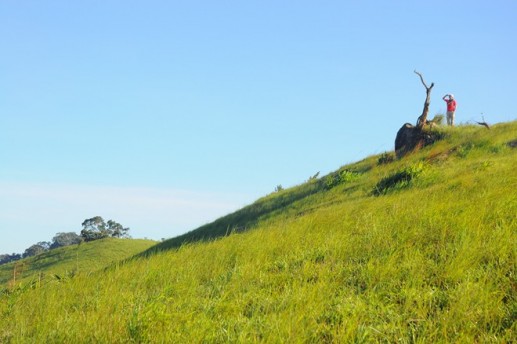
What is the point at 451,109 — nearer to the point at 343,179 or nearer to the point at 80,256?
the point at 343,179

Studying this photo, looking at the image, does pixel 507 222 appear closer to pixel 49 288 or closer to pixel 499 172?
pixel 499 172

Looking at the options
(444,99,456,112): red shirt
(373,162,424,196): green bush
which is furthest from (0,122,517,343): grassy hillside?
(444,99,456,112): red shirt

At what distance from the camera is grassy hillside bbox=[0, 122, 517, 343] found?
5211 mm

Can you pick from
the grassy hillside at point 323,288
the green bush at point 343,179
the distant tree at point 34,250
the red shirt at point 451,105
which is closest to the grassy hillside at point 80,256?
the green bush at point 343,179

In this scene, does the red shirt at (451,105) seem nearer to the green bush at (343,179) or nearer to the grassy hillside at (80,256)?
the green bush at (343,179)

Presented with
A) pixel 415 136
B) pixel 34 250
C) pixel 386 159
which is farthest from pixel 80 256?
pixel 34 250

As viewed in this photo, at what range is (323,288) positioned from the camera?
6.36 m

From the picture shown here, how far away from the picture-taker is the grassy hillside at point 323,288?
521 centimetres

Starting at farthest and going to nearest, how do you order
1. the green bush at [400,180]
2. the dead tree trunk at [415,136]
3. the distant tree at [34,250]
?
the distant tree at [34,250] < the dead tree trunk at [415,136] < the green bush at [400,180]

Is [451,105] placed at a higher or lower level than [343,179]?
higher

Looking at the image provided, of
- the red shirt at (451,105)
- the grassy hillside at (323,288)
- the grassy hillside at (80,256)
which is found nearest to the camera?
the grassy hillside at (323,288)

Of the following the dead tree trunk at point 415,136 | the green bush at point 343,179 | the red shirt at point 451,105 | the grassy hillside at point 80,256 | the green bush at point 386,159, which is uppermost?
the red shirt at point 451,105

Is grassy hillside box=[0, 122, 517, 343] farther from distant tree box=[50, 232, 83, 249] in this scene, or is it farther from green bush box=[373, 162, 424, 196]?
distant tree box=[50, 232, 83, 249]

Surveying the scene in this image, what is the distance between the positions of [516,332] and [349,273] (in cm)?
220
